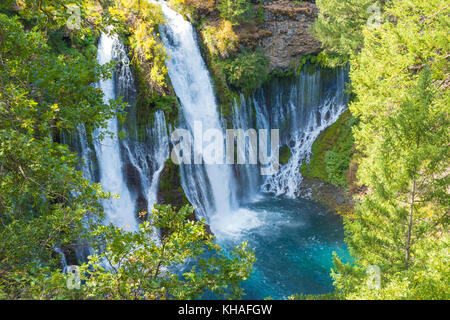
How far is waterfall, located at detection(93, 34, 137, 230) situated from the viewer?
1169cm

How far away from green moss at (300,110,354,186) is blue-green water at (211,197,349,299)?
1942 mm

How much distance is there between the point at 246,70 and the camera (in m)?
16.9

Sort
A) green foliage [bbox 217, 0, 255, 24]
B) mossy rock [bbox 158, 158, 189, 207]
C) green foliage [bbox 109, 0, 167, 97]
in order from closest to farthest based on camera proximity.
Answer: green foliage [bbox 109, 0, 167, 97]
mossy rock [bbox 158, 158, 189, 207]
green foliage [bbox 217, 0, 255, 24]

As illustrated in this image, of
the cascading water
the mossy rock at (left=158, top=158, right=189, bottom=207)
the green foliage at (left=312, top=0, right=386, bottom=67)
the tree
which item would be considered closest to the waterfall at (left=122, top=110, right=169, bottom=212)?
the mossy rock at (left=158, top=158, right=189, bottom=207)

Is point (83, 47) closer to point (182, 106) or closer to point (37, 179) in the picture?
point (182, 106)

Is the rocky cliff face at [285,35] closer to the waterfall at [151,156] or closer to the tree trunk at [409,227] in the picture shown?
the waterfall at [151,156]

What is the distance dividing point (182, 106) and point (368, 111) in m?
8.11

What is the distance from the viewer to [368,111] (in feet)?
34.7

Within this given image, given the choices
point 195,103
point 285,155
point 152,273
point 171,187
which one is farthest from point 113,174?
point 285,155

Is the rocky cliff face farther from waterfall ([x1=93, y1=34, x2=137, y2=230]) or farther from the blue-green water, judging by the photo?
waterfall ([x1=93, y1=34, x2=137, y2=230])

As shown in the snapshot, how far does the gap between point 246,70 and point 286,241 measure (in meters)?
9.30

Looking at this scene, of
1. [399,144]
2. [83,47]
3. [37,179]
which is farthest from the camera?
[83,47]

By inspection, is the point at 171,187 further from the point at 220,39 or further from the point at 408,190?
the point at 408,190

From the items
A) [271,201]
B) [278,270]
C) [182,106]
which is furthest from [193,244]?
[271,201]
